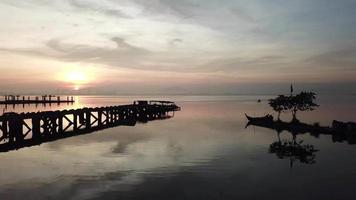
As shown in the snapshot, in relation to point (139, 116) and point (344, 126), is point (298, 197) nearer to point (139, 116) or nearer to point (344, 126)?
point (344, 126)

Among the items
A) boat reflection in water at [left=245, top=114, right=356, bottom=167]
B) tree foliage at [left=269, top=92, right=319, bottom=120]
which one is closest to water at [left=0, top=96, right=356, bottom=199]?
boat reflection in water at [left=245, top=114, right=356, bottom=167]

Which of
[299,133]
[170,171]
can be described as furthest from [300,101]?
[170,171]

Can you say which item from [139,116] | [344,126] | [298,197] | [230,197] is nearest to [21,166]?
[230,197]

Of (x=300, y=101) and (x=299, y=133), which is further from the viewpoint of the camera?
(x=300, y=101)

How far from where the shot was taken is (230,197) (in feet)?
71.4

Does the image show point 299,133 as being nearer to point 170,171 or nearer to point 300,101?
point 300,101

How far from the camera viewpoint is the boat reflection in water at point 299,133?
1474 inches

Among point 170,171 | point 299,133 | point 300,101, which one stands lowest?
point 170,171

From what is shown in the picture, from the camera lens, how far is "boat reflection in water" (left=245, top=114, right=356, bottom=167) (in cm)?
3743

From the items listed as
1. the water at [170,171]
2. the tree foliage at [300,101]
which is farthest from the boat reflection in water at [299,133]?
the tree foliage at [300,101]

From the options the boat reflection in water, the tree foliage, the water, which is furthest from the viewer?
the tree foliage

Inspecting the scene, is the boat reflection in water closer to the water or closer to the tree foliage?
the water

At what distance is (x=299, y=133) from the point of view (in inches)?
2188

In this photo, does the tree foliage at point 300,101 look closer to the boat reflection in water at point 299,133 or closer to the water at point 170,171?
the boat reflection in water at point 299,133
